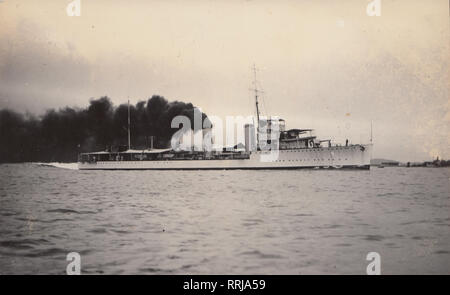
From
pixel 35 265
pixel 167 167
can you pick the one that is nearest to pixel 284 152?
pixel 167 167

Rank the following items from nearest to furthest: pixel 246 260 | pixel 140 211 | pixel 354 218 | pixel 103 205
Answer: pixel 246 260 → pixel 354 218 → pixel 140 211 → pixel 103 205

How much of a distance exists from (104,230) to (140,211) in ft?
7.30

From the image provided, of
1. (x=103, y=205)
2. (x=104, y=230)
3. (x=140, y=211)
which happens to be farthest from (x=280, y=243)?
(x=103, y=205)

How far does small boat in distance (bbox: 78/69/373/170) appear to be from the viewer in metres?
34.7

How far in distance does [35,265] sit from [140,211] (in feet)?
14.2

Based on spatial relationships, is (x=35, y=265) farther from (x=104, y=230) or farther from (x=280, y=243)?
(x=280, y=243)

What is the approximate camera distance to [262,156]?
35125mm

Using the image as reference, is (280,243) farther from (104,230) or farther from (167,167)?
(167,167)

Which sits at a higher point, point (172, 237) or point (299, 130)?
point (299, 130)

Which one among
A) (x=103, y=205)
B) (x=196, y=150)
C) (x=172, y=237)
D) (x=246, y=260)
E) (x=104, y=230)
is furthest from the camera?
(x=196, y=150)

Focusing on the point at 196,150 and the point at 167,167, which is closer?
the point at 196,150

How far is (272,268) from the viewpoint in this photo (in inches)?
205

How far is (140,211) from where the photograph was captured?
382 inches

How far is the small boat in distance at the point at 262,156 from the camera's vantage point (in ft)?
114
